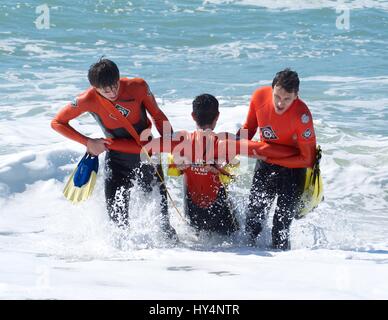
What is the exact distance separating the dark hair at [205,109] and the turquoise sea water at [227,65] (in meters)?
1.62

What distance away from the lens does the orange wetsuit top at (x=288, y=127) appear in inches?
210

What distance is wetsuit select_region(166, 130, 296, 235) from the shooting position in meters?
5.37

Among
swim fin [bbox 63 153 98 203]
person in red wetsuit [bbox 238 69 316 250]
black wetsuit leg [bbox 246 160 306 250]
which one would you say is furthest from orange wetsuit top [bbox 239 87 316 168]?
swim fin [bbox 63 153 98 203]

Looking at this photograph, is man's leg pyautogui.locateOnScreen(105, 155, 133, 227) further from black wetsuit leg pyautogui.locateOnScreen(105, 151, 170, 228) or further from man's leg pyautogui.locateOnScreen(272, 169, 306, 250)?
man's leg pyautogui.locateOnScreen(272, 169, 306, 250)

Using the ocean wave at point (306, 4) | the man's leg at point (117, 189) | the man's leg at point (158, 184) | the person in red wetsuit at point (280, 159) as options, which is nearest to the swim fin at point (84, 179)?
the man's leg at point (117, 189)

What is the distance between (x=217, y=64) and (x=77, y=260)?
1048 centimetres

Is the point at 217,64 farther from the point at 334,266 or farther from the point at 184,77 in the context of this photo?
the point at 334,266

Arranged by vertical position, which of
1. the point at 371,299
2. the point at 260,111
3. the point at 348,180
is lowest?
the point at 348,180

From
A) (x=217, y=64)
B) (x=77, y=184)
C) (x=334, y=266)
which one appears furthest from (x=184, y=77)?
(x=334, y=266)

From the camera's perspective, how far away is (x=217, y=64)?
15.3 metres

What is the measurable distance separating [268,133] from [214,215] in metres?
0.74

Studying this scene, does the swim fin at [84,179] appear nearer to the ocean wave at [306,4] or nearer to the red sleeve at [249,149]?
the red sleeve at [249,149]

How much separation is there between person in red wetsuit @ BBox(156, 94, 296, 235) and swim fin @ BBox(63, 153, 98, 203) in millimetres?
564
